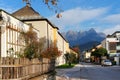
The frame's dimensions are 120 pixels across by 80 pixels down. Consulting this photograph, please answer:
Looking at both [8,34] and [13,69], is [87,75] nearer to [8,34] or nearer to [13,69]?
[8,34]

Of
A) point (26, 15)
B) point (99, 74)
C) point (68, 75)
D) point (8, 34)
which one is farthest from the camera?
point (26, 15)

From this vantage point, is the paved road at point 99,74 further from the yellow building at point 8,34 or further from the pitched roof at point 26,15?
the pitched roof at point 26,15

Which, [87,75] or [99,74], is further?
[99,74]

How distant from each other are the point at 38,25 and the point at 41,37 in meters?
3.69

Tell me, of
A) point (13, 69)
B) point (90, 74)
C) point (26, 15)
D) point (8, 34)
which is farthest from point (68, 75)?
point (26, 15)

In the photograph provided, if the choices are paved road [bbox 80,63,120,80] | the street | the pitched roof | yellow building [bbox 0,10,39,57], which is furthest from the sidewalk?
the pitched roof

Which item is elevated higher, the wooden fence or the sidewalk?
the wooden fence

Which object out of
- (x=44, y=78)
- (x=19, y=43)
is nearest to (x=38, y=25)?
(x=19, y=43)

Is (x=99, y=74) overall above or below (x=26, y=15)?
below

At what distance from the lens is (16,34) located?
124 ft

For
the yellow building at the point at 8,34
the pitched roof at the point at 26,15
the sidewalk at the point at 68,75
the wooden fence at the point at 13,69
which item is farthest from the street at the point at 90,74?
the pitched roof at the point at 26,15

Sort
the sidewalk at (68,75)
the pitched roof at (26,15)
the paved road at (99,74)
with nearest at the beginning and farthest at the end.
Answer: the paved road at (99,74) → the sidewalk at (68,75) → the pitched roof at (26,15)

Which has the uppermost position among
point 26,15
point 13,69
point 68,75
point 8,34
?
point 26,15

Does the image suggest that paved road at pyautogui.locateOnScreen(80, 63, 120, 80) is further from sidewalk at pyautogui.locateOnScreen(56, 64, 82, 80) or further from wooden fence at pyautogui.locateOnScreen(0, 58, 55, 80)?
wooden fence at pyautogui.locateOnScreen(0, 58, 55, 80)
